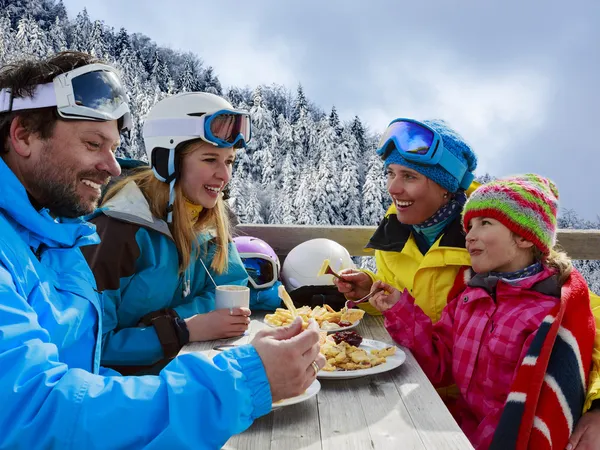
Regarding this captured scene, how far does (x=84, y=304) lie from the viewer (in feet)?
5.58

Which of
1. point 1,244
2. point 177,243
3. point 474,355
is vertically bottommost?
point 474,355

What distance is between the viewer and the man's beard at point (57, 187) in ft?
5.63

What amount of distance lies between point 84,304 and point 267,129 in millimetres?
10127

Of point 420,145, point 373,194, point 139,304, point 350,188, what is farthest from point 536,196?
point 350,188

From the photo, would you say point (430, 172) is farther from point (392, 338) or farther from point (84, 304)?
point (84, 304)

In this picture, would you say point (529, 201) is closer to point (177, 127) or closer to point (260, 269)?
point (260, 269)

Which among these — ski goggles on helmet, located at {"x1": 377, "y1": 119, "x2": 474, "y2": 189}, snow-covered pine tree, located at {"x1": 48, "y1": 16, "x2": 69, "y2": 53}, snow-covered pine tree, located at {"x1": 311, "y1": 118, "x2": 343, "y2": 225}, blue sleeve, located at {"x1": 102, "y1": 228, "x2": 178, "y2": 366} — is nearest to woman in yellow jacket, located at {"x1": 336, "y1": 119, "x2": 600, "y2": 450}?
ski goggles on helmet, located at {"x1": 377, "y1": 119, "x2": 474, "y2": 189}

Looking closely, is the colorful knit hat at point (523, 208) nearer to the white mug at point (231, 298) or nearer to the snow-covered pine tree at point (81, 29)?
the white mug at point (231, 298)

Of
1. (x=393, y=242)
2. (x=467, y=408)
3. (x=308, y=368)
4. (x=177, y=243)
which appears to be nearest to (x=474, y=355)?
(x=467, y=408)

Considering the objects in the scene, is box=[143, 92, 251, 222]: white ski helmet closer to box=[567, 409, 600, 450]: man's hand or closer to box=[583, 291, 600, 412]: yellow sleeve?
box=[583, 291, 600, 412]: yellow sleeve

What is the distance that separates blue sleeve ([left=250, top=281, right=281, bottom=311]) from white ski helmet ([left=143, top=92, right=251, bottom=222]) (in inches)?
27.3

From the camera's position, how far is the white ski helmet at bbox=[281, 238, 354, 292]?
3.82 m

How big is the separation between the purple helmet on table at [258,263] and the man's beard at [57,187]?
1.52m

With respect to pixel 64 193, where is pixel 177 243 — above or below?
below
